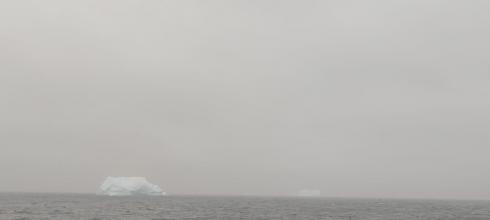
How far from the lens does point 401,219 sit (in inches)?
3059

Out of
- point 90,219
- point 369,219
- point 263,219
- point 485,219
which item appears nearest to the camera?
point 90,219

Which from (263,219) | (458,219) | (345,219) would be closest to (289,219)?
(263,219)

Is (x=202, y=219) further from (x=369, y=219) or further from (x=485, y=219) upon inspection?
(x=485, y=219)

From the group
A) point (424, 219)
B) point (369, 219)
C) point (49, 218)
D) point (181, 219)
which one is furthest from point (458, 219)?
point (49, 218)

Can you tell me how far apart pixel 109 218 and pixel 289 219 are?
27.0 meters

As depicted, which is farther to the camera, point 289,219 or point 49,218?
point 289,219

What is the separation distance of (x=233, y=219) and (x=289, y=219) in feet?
30.6

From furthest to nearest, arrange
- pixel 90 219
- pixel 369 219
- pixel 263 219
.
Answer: pixel 369 219
pixel 263 219
pixel 90 219

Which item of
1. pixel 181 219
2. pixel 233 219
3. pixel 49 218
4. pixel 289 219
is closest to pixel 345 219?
pixel 289 219

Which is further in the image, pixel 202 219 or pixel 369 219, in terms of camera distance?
pixel 369 219

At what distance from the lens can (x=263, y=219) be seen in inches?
2753

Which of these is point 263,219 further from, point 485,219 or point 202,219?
point 485,219

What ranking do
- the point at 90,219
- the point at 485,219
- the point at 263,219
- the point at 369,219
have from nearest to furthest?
the point at 90,219 → the point at 263,219 → the point at 369,219 → the point at 485,219

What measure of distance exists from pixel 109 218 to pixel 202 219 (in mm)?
13352
